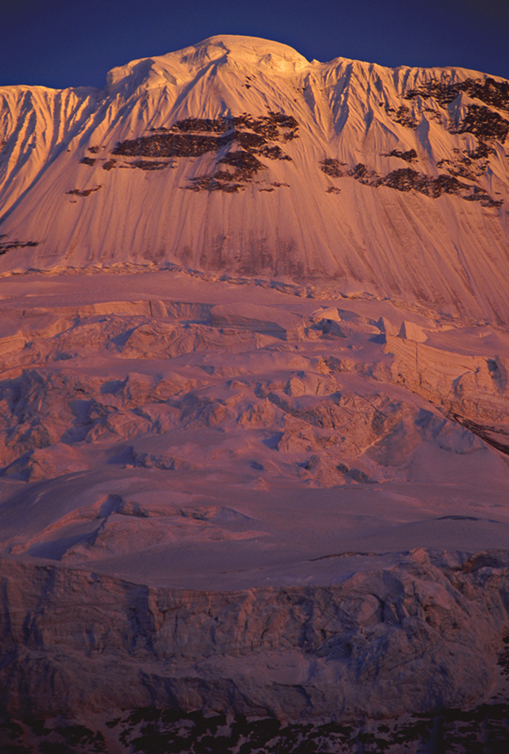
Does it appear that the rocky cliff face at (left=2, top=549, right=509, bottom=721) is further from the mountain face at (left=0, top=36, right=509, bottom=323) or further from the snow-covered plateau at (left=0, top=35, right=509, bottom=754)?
the mountain face at (left=0, top=36, right=509, bottom=323)

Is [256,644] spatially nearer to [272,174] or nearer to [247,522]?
[247,522]

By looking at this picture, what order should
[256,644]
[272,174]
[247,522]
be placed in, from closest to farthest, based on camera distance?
[256,644], [247,522], [272,174]

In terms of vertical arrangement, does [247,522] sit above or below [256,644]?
below

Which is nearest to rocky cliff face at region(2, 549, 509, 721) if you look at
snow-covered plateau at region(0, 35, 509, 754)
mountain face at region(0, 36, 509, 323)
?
snow-covered plateau at region(0, 35, 509, 754)

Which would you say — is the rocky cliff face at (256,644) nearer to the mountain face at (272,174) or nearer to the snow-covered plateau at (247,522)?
the snow-covered plateau at (247,522)

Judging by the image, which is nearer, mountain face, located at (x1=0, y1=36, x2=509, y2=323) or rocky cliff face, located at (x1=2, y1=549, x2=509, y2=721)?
rocky cliff face, located at (x1=2, y1=549, x2=509, y2=721)

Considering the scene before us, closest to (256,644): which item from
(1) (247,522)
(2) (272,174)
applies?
Answer: (1) (247,522)

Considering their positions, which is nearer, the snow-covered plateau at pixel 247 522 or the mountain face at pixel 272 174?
the snow-covered plateau at pixel 247 522

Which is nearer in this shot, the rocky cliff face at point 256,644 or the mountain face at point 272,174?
the rocky cliff face at point 256,644

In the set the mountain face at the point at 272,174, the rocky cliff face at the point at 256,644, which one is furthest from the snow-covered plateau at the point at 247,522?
the mountain face at the point at 272,174
